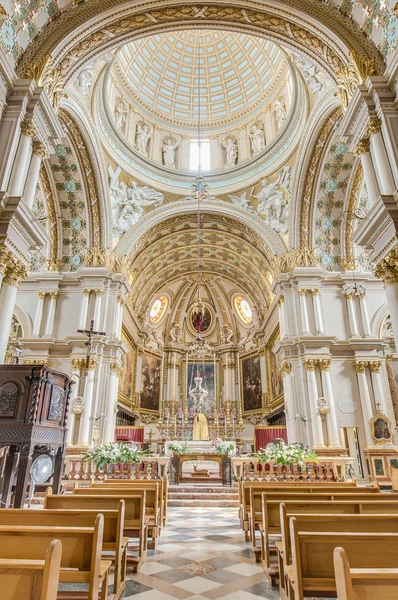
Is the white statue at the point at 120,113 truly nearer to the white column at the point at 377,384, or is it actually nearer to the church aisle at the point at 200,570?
the white column at the point at 377,384

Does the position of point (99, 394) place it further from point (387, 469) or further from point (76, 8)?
point (76, 8)

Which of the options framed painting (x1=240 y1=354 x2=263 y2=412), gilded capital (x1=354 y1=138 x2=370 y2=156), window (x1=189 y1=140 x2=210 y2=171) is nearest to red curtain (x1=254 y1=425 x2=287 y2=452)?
framed painting (x1=240 y1=354 x2=263 y2=412)

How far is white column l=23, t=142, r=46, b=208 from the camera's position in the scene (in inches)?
338

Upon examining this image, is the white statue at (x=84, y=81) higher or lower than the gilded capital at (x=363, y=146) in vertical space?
higher

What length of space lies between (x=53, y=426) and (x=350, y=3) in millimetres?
11178

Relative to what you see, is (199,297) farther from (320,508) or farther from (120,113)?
(320,508)

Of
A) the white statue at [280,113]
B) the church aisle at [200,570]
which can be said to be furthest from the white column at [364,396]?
the white statue at [280,113]

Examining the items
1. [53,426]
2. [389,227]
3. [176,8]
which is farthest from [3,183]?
[389,227]

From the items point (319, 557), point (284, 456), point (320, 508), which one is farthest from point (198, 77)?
point (319, 557)

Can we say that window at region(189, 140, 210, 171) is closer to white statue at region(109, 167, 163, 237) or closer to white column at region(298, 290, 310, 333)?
white statue at region(109, 167, 163, 237)

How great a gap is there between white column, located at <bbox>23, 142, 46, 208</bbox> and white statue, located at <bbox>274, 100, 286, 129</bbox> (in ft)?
40.3

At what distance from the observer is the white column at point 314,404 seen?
574 inches

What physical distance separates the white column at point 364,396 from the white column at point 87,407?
10.4m

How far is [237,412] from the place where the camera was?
25672 millimetres
